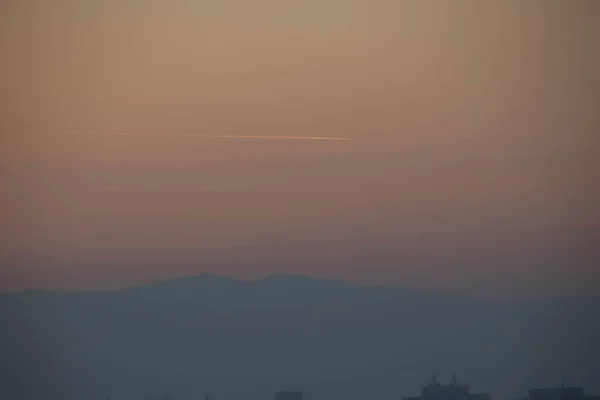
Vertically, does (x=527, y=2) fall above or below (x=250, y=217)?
above

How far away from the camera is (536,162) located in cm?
373

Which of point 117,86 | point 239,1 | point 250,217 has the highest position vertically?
point 239,1

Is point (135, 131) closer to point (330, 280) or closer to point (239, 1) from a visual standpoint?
point (239, 1)

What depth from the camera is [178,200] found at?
11.9 ft

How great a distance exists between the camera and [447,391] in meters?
3.68

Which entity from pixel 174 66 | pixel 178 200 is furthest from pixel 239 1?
pixel 178 200

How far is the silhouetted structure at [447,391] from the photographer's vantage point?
3.67m

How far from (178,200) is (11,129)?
0.82m

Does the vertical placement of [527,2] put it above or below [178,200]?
above

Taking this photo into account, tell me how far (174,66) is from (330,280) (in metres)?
1.18

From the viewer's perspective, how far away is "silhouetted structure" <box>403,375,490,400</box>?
3666 mm

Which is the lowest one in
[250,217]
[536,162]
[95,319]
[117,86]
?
[95,319]

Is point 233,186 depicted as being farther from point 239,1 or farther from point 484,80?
point 484,80

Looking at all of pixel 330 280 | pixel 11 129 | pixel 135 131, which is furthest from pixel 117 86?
pixel 330 280
